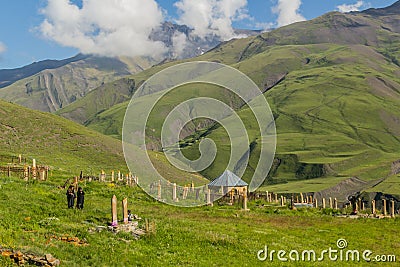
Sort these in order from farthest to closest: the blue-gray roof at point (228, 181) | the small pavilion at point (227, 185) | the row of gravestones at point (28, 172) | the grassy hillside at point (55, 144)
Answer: the grassy hillside at point (55, 144)
the blue-gray roof at point (228, 181)
the small pavilion at point (227, 185)
the row of gravestones at point (28, 172)

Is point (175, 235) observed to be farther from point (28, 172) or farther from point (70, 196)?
point (28, 172)

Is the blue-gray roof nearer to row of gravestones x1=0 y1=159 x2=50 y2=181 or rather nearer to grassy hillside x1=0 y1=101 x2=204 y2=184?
row of gravestones x1=0 y1=159 x2=50 y2=181

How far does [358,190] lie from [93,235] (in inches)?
7372

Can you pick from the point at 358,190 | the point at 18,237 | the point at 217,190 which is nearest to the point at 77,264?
the point at 18,237

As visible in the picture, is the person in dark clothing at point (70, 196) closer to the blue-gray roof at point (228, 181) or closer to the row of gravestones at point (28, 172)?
the row of gravestones at point (28, 172)

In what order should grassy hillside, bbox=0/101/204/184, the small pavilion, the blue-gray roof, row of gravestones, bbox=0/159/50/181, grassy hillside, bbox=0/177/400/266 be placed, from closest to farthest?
grassy hillside, bbox=0/177/400/266, row of gravestones, bbox=0/159/50/181, the small pavilion, the blue-gray roof, grassy hillside, bbox=0/101/204/184

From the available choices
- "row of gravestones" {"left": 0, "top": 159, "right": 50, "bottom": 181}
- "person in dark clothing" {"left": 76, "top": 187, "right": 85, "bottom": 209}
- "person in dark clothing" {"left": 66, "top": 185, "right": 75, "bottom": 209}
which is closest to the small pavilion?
"row of gravestones" {"left": 0, "top": 159, "right": 50, "bottom": 181}

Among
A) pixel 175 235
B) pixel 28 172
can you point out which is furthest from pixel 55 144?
pixel 175 235

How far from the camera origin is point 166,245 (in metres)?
25.3

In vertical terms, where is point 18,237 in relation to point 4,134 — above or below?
below

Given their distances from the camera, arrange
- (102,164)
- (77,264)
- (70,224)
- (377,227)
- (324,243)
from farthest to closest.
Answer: (102,164) < (377,227) < (324,243) < (70,224) < (77,264)

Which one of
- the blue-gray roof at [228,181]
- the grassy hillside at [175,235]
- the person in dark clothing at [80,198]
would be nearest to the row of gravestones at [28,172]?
the grassy hillside at [175,235]

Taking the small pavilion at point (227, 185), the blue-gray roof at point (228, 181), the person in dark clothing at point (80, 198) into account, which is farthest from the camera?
the blue-gray roof at point (228, 181)

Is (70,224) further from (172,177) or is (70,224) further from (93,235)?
(172,177)
